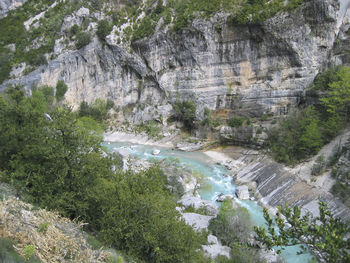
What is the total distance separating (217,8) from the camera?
36969 millimetres

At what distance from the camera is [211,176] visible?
27078 mm

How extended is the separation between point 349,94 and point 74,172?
26085mm

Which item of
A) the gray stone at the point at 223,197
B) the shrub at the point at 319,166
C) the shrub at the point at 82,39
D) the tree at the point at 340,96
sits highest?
the shrub at the point at 82,39

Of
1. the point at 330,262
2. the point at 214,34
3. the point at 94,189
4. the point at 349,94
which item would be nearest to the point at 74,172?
the point at 94,189

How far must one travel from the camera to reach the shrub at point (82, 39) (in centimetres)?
4219

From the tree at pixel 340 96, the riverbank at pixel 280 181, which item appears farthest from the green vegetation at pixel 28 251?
the tree at pixel 340 96

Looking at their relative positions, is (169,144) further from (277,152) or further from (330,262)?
(330,262)

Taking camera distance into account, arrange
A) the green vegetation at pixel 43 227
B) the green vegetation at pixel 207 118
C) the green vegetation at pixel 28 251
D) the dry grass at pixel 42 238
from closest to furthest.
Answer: the green vegetation at pixel 28 251
the dry grass at pixel 42 238
the green vegetation at pixel 43 227
the green vegetation at pixel 207 118

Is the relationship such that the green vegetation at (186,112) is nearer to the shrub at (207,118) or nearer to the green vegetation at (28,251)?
the shrub at (207,118)

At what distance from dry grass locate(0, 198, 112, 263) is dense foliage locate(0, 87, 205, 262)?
167 centimetres

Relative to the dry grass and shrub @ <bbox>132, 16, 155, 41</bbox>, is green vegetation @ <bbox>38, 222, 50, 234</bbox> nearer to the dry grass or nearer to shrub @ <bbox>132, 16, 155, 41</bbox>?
the dry grass

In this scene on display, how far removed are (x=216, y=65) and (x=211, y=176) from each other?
2008 cm

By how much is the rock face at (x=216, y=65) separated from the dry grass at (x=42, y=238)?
3275 centimetres

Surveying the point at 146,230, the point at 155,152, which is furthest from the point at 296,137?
the point at 146,230
